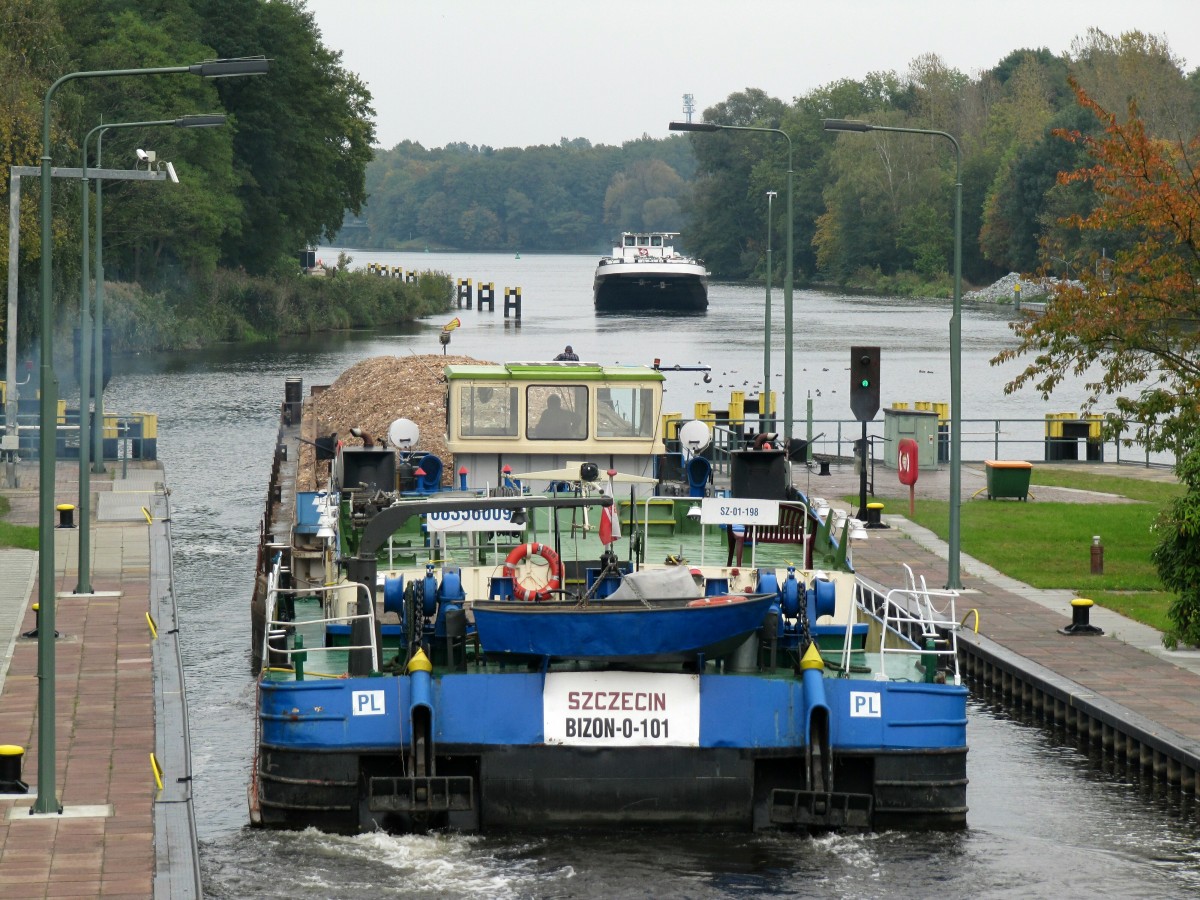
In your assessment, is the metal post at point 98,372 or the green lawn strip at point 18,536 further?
the metal post at point 98,372

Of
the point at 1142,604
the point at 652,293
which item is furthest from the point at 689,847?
the point at 652,293

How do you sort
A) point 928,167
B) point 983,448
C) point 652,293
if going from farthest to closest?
point 928,167, point 652,293, point 983,448

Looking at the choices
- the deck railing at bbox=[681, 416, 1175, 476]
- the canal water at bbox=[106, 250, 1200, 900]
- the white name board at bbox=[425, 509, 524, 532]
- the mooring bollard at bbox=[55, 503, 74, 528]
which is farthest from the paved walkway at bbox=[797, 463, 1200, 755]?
the mooring bollard at bbox=[55, 503, 74, 528]

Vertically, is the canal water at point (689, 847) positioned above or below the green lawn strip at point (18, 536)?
below

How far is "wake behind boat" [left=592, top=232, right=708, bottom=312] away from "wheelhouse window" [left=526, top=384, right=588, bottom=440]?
322 feet

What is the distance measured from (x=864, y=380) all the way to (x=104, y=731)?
1830 cm

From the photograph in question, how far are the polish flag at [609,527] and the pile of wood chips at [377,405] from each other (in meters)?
14.5

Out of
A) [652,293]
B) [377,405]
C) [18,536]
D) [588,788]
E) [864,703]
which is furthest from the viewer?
[652,293]

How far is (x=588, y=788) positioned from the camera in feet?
52.3

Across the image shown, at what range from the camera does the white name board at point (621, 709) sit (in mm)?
15820

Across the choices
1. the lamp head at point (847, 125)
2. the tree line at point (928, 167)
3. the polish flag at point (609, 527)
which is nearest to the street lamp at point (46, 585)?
the polish flag at point (609, 527)

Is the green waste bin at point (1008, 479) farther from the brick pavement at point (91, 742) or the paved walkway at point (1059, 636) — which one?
the brick pavement at point (91, 742)

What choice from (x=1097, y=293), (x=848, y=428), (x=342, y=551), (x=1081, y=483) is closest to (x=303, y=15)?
(x=848, y=428)

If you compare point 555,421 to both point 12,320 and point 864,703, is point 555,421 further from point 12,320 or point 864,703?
point 12,320
